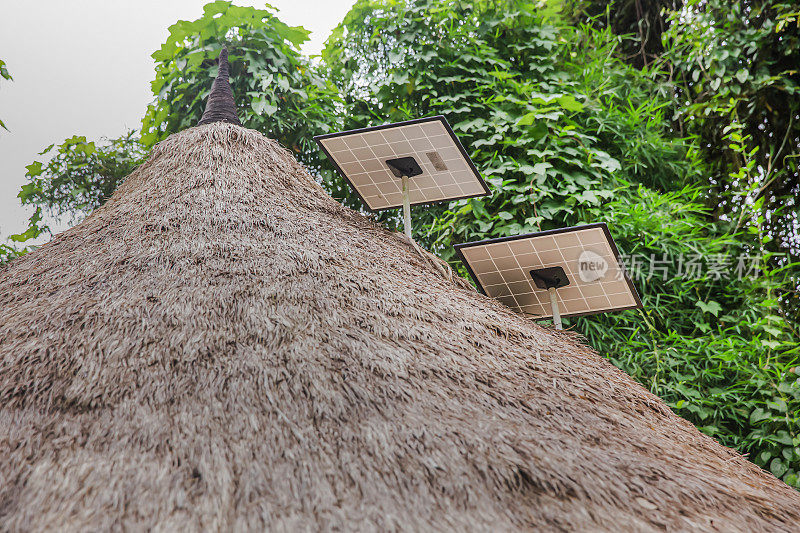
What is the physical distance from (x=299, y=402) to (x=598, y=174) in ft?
11.3

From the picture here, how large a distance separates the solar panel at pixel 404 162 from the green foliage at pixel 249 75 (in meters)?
1.85

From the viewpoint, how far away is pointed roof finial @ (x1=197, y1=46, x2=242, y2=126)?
3684 mm

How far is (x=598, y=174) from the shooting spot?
441cm

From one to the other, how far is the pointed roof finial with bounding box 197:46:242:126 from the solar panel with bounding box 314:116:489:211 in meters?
1.05

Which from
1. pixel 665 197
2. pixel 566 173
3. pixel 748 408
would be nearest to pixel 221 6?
pixel 566 173

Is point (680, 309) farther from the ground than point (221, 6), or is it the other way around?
point (221, 6)

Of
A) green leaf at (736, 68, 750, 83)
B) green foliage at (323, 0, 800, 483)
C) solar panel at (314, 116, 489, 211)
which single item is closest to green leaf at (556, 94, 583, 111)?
green foliage at (323, 0, 800, 483)

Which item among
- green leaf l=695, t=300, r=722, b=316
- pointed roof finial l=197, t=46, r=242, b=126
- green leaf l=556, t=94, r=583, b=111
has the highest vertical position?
pointed roof finial l=197, t=46, r=242, b=126

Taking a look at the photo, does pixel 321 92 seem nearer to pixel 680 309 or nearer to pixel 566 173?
pixel 566 173

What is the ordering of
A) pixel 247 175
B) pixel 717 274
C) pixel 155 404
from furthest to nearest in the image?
pixel 717 274
pixel 247 175
pixel 155 404

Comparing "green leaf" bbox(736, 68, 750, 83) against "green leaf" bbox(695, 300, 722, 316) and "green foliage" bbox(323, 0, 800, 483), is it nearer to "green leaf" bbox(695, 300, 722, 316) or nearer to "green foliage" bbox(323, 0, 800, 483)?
"green foliage" bbox(323, 0, 800, 483)

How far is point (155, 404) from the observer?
1.65 m

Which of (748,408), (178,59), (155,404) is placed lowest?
(748,408)

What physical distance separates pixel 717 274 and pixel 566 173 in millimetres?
1307
